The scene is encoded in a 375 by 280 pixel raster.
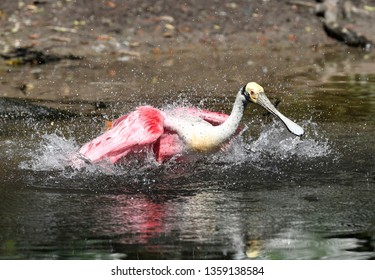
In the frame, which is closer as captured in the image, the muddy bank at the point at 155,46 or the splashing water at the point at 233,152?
the splashing water at the point at 233,152

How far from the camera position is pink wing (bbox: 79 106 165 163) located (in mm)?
6914

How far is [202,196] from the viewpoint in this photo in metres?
6.30

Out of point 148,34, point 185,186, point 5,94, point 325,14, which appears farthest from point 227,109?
point 325,14

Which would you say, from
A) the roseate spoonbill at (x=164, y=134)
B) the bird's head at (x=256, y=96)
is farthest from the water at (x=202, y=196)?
the bird's head at (x=256, y=96)

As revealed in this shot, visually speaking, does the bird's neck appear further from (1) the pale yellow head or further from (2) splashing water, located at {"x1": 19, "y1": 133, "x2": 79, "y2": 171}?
(2) splashing water, located at {"x1": 19, "y1": 133, "x2": 79, "y2": 171}

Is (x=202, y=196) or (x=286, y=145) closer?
(x=202, y=196)

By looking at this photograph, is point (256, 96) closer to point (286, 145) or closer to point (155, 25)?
point (286, 145)

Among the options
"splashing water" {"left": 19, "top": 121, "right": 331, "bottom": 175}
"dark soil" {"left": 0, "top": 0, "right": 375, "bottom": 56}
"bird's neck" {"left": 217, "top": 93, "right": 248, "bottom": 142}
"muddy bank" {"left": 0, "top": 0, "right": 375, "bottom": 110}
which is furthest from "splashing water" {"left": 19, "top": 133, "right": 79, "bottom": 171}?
"dark soil" {"left": 0, "top": 0, "right": 375, "bottom": 56}

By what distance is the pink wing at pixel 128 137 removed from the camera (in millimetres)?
6914

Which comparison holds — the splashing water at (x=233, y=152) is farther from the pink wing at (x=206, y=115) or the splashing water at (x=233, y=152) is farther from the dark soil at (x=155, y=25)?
the dark soil at (x=155, y=25)

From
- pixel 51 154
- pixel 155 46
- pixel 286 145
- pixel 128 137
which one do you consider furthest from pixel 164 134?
pixel 155 46

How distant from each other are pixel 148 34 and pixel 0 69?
262 cm

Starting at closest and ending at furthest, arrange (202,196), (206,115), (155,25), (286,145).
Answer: (202,196) → (206,115) → (286,145) → (155,25)

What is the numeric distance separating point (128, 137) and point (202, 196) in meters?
0.94
